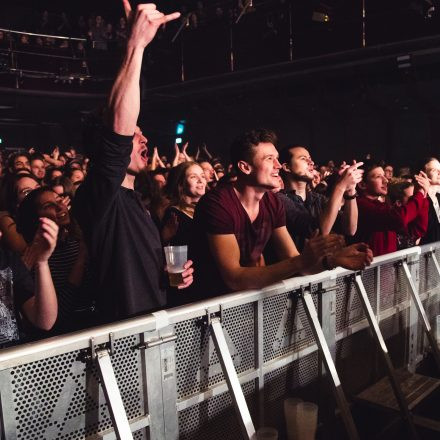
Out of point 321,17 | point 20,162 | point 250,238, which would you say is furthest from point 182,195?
point 321,17

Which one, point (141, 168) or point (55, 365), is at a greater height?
point (141, 168)

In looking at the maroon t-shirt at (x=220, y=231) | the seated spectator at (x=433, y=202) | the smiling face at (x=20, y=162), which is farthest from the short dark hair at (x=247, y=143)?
the smiling face at (x=20, y=162)

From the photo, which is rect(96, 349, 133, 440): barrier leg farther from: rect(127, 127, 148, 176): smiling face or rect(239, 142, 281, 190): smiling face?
rect(239, 142, 281, 190): smiling face

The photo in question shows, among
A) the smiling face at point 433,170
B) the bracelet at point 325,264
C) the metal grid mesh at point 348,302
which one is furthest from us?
the smiling face at point 433,170

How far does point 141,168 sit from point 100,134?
0.40m

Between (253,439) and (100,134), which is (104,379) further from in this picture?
(100,134)

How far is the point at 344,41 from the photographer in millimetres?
8789

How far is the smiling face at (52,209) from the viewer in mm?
2375

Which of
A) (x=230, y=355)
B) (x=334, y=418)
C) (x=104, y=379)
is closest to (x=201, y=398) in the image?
(x=230, y=355)

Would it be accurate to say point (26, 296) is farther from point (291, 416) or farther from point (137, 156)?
point (291, 416)

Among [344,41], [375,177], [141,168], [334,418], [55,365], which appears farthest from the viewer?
[344,41]

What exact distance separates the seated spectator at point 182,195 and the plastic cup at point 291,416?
Answer: 3.70 feet

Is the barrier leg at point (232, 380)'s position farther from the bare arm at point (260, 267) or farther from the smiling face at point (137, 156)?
the smiling face at point (137, 156)

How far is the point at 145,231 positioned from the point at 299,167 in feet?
4.78
